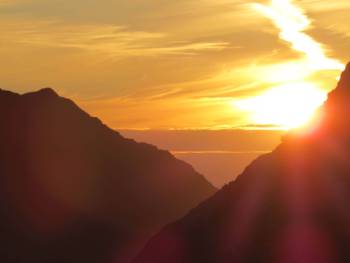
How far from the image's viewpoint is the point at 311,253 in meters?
140

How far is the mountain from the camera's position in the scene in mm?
142500

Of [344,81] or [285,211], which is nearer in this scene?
[285,211]

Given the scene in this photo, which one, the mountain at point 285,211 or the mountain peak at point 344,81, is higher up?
the mountain peak at point 344,81

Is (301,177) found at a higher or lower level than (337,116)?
lower

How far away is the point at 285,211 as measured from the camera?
150500mm

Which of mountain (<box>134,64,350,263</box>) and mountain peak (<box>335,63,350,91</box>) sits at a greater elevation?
mountain peak (<box>335,63,350,91</box>)

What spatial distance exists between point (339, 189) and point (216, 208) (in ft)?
72.5

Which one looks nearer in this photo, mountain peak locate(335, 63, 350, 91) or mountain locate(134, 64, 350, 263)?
mountain locate(134, 64, 350, 263)

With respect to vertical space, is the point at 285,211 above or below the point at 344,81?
below

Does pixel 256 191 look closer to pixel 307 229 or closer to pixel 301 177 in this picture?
pixel 301 177

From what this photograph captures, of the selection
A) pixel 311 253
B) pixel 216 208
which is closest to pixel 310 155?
pixel 216 208

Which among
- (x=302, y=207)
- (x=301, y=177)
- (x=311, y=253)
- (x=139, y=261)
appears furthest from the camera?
(x=139, y=261)

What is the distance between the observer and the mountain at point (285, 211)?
468 ft

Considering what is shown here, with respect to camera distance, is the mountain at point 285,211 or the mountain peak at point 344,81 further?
the mountain peak at point 344,81
